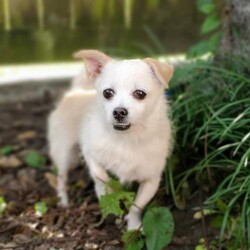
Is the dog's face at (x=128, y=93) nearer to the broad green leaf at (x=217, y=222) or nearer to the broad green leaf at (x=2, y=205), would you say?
the broad green leaf at (x=217, y=222)

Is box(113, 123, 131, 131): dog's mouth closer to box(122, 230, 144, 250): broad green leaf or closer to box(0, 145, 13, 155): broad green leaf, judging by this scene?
box(122, 230, 144, 250): broad green leaf

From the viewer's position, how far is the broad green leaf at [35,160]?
4.68 metres

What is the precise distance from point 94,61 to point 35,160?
148cm

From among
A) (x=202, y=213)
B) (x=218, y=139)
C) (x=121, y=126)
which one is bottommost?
(x=202, y=213)

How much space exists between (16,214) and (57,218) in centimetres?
29

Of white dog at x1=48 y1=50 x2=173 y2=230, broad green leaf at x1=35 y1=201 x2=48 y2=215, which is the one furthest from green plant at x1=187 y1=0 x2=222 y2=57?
broad green leaf at x1=35 y1=201 x2=48 y2=215

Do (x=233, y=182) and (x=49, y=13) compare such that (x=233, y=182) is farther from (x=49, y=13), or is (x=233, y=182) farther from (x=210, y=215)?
(x=49, y=13)

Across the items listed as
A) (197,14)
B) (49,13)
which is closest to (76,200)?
(49,13)

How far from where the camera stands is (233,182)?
11.5ft

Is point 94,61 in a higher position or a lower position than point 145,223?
higher

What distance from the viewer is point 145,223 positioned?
11.3 ft

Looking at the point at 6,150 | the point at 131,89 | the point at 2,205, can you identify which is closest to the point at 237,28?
the point at 131,89

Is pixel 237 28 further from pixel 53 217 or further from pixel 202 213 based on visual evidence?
pixel 53 217

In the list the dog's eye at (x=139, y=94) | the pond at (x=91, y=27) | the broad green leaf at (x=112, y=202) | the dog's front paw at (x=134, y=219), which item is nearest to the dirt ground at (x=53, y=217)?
the dog's front paw at (x=134, y=219)
